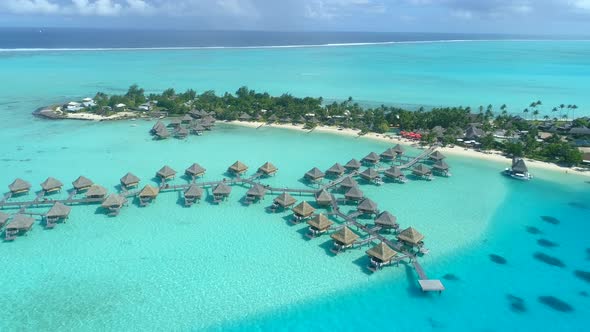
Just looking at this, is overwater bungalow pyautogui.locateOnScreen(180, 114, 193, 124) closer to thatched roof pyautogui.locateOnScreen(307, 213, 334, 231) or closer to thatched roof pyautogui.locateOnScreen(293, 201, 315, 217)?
thatched roof pyautogui.locateOnScreen(293, 201, 315, 217)

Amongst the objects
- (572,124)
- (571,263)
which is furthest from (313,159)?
(572,124)

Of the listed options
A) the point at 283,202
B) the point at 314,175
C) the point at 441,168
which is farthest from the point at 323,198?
the point at 441,168

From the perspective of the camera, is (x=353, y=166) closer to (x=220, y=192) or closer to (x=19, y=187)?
(x=220, y=192)

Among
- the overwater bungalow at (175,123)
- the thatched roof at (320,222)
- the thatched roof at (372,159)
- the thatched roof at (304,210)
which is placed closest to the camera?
the thatched roof at (320,222)

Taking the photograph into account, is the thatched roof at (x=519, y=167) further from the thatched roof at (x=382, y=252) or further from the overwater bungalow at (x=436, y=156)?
the thatched roof at (x=382, y=252)

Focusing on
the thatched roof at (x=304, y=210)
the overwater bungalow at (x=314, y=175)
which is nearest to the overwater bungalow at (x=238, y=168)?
the overwater bungalow at (x=314, y=175)

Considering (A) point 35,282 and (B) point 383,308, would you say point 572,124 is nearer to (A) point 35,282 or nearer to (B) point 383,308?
(B) point 383,308
